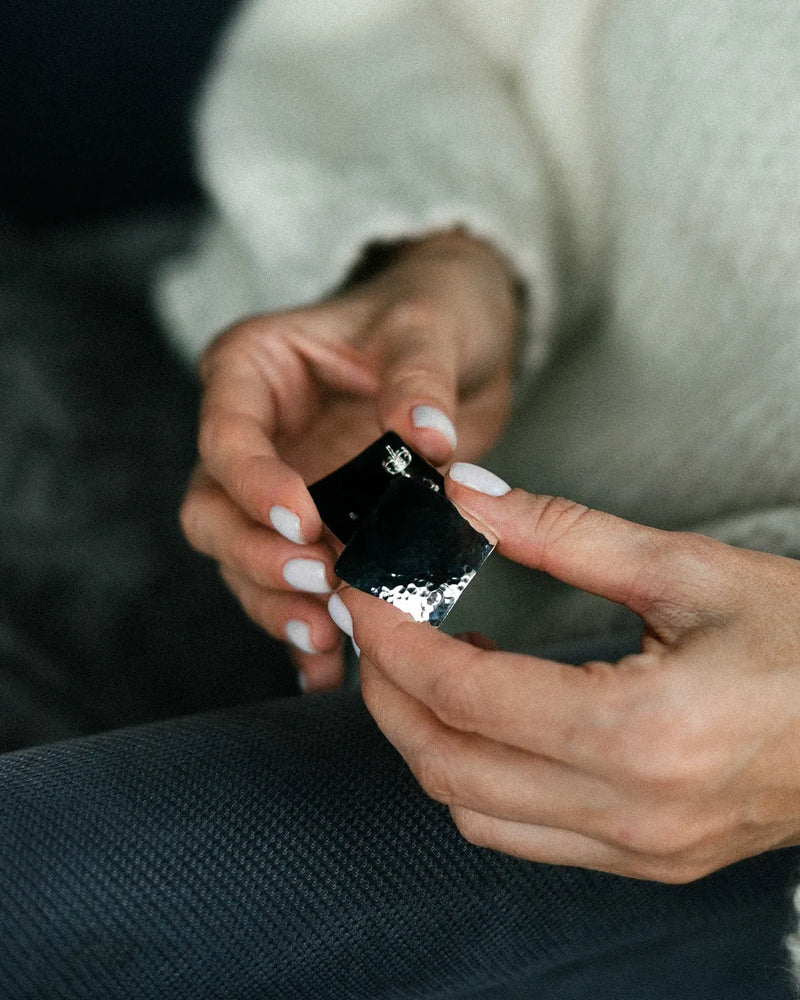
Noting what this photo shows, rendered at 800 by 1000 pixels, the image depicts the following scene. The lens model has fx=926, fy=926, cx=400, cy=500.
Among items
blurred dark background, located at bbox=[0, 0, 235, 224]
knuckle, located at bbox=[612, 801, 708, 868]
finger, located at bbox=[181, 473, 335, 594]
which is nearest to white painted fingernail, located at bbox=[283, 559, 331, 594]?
finger, located at bbox=[181, 473, 335, 594]

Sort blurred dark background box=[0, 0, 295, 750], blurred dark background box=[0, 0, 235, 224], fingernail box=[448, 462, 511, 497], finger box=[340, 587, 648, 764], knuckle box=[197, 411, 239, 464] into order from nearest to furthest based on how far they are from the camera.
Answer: finger box=[340, 587, 648, 764]
fingernail box=[448, 462, 511, 497]
knuckle box=[197, 411, 239, 464]
blurred dark background box=[0, 0, 295, 750]
blurred dark background box=[0, 0, 235, 224]

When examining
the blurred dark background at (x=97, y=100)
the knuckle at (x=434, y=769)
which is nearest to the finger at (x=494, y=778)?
the knuckle at (x=434, y=769)

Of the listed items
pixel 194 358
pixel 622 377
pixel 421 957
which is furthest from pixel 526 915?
pixel 194 358

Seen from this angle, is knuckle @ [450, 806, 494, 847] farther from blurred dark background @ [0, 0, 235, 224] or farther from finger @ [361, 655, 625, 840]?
blurred dark background @ [0, 0, 235, 224]

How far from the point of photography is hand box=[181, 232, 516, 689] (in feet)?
1.73

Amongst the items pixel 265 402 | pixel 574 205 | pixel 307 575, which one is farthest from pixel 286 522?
pixel 574 205

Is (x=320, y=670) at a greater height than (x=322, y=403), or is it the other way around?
(x=322, y=403)

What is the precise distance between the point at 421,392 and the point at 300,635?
0.17 meters

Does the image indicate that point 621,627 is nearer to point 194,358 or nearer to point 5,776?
point 5,776

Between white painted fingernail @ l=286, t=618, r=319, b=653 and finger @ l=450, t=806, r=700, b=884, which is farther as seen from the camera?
white painted fingernail @ l=286, t=618, r=319, b=653

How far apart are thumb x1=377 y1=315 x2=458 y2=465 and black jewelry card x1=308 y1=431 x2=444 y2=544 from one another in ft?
0.06

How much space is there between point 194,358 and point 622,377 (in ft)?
1.30

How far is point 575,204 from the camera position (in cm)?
86

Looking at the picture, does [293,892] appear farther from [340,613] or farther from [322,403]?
[322,403]
